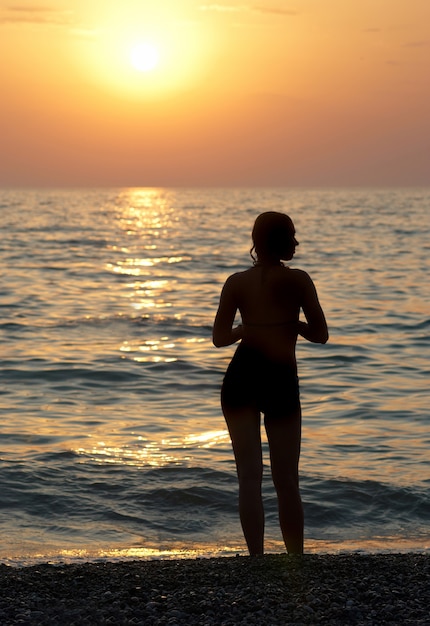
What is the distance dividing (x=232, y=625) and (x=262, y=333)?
1.63 meters

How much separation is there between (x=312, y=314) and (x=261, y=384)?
50 cm

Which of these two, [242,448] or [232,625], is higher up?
[242,448]

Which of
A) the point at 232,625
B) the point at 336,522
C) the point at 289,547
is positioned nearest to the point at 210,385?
the point at 336,522

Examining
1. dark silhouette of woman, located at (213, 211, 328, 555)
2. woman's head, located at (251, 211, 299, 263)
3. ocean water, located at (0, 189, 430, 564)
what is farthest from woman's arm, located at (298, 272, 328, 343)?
ocean water, located at (0, 189, 430, 564)

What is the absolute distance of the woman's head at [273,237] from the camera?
5.46 meters

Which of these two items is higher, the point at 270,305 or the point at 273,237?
the point at 273,237

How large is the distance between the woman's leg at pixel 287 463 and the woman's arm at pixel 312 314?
464 millimetres

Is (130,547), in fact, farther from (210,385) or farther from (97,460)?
(210,385)

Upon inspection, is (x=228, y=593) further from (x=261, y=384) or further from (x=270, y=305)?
(x=270, y=305)

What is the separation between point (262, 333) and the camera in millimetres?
5504

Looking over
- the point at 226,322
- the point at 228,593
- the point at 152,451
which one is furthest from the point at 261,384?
the point at 152,451

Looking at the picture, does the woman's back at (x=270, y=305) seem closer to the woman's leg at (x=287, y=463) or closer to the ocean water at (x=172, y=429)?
the woman's leg at (x=287, y=463)

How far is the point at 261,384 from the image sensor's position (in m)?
5.54

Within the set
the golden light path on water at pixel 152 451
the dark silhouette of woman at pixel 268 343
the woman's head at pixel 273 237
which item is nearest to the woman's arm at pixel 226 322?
the dark silhouette of woman at pixel 268 343
